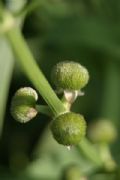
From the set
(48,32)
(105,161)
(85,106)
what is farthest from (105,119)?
(105,161)

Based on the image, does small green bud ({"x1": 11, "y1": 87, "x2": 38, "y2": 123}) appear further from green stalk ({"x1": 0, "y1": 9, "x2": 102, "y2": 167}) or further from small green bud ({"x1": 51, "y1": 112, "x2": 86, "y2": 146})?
small green bud ({"x1": 51, "y1": 112, "x2": 86, "y2": 146})

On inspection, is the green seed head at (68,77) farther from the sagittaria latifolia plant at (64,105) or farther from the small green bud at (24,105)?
the small green bud at (24,105)

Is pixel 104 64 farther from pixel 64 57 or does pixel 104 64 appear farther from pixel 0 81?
pixel 0 81

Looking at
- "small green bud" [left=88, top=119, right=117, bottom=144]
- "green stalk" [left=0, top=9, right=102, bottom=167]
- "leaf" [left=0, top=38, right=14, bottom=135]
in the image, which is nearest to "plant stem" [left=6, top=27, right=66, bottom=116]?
"green stalk" [left=0, top=9, right=102, bottom=167]

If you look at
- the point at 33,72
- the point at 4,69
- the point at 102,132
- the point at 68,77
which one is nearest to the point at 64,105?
the point at 68,77

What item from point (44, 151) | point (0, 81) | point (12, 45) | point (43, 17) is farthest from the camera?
point (43, 17)

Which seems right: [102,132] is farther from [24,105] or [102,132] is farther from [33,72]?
[24,105]

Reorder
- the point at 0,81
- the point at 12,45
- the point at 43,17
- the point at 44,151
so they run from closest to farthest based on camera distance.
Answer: the point at 12,45 → the point at 0,81 → the point at 44,151 → the point at 43,17
